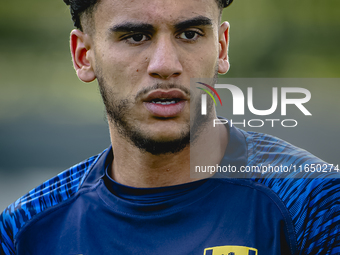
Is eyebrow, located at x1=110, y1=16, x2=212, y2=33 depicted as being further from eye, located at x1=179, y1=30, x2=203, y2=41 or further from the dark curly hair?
the dark curly hair

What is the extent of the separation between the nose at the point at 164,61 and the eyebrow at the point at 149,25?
6 cm

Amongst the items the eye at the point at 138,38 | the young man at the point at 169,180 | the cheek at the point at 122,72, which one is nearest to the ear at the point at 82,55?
the young man at the point at 169,180

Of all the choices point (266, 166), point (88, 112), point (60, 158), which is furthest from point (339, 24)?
point (266, 166)

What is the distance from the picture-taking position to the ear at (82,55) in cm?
176

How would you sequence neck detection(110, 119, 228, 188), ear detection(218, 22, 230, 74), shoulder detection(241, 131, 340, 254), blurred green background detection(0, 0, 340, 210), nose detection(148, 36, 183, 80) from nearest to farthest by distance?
shoulder detection(241, 131, 340, 254) < nose detection(148, 36, 183, 80) < neck detection(110, 119, 228, 188) < ear detection(218, 22, 230, 74) < blurred green background detection(0, 0, 340, 210)

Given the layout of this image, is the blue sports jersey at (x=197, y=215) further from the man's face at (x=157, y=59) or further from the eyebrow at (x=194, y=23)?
the eyebrow at (x=194, y=23)

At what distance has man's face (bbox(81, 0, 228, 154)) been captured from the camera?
1476mm

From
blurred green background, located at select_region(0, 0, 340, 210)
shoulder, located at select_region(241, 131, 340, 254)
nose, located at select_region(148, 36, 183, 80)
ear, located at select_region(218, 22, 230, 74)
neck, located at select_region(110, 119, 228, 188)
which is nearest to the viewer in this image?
shoulder, located at select_region(241, 131, 340, 254)

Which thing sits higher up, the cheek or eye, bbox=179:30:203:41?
eye, bbox=179:30:203:41

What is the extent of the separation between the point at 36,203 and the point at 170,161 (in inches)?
24.7

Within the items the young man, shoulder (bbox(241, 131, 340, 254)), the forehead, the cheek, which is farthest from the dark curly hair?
shoulder (bbox(241, 131, 340, 254))

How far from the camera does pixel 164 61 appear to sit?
4.73 ft

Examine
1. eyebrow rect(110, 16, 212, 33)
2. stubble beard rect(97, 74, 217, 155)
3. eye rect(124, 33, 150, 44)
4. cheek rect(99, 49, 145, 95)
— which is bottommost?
stubble beard rect(97, 74, 217, 155)

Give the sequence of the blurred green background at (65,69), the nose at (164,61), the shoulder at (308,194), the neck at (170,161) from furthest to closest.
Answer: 1. the blurred green background at (65,69)
2. the neck at (170,161)
3. the nose at (164,61)
4. the shoulder at (308,194)
